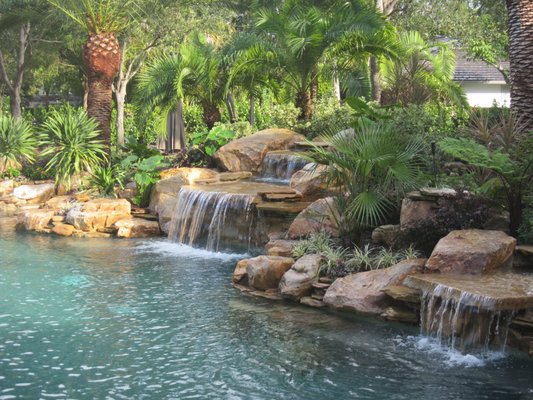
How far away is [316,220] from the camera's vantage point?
40.3 feet

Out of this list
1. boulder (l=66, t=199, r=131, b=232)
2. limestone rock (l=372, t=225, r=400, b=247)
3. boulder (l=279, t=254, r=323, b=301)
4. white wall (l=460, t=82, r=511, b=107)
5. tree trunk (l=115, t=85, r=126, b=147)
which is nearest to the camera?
boulder (l=279, t=254, r=323, b=301)

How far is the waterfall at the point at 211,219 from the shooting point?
14.5 metres

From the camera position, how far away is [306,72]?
1978 centimetres

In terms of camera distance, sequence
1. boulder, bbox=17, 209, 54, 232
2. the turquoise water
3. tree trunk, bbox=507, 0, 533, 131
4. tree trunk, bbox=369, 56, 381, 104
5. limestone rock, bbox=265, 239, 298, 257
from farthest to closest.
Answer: tree trunk, bbox=369, 56, 381, 104 < boulder, bbox=17, 209, 54, 232 < tree trunk, bbox=507, 0, 533, 131 < limestone rock, bbox=265, 239, 298, 257 < the turquoise water

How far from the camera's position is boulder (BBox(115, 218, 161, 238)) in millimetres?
16406

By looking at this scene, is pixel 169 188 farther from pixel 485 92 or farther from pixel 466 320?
pixel 485 92

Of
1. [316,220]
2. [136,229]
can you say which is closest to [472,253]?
[316,220]

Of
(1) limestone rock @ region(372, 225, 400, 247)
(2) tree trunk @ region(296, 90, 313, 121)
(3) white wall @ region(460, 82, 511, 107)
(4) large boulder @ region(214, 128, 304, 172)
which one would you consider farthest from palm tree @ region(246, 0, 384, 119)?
(3) white wall @ region(460, 82, 511, 107)

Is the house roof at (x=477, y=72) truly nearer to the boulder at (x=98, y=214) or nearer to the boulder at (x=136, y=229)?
the boulder at (x=98, y=214)

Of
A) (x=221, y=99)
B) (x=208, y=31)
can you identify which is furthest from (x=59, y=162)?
(x=208, y=31)

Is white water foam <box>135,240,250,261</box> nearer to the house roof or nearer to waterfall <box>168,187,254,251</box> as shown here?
waterfall <box>168,187,254,251</box>

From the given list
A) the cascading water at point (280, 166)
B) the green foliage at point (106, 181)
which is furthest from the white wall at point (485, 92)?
the green foliage at point (106, 181)

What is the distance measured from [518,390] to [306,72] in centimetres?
1367

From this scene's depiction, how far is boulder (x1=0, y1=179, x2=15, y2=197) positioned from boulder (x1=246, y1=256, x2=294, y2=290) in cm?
1210
